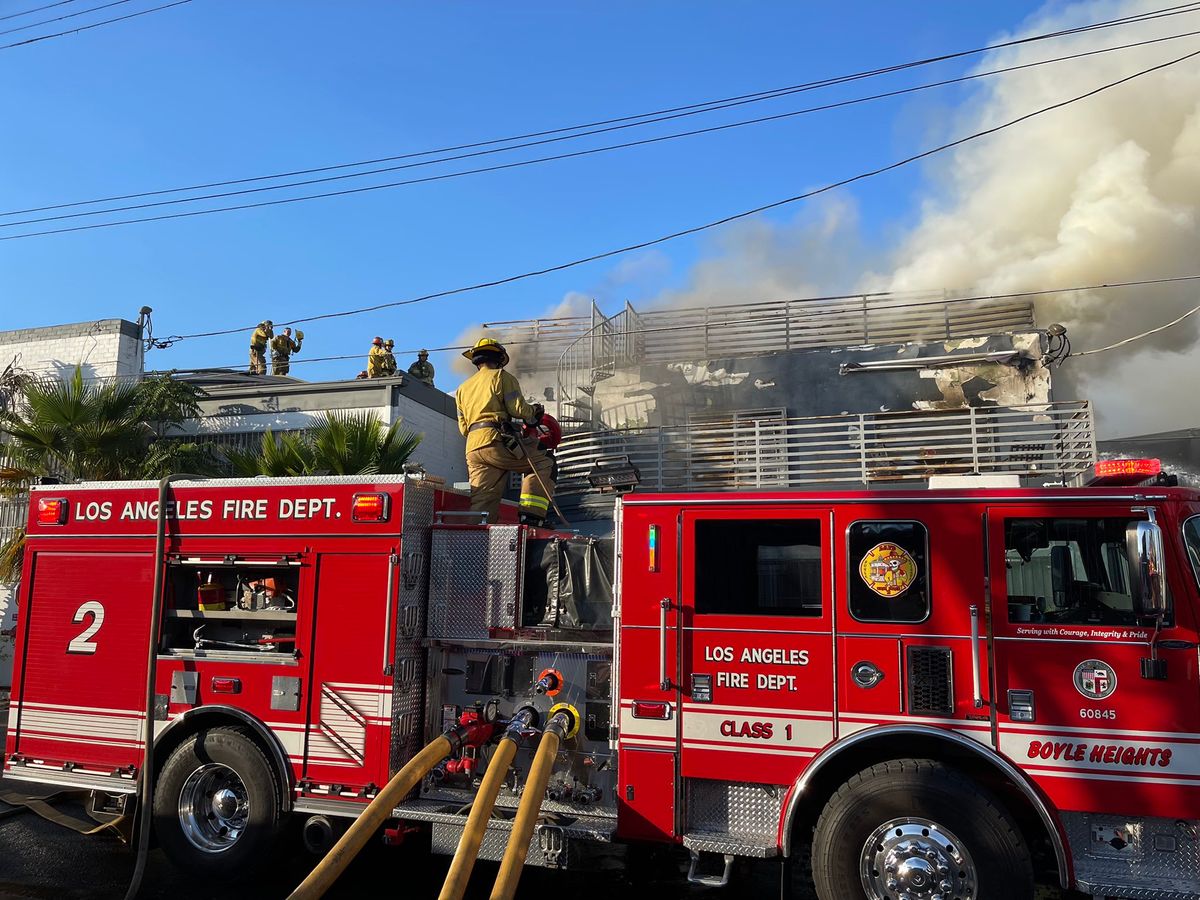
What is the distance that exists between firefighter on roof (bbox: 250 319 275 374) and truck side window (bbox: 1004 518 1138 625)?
1808cm

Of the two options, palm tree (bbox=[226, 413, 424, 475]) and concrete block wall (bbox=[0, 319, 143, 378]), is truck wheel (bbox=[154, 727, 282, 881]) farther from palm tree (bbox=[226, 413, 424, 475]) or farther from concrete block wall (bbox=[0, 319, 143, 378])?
concrete block wall (bbox=[0, 319, 143, 378])

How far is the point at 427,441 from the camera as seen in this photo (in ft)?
54.8

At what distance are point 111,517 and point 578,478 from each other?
10.6 meters

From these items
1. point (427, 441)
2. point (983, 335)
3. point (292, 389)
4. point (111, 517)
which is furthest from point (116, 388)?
point (983, 335)

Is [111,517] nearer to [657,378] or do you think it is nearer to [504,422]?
[504,422]

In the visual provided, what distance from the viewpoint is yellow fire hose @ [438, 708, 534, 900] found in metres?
4.02

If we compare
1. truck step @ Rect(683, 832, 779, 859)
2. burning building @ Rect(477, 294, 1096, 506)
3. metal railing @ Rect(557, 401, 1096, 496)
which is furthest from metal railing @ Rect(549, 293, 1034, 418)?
truck step @ Rect(683, 832, 779, 859)

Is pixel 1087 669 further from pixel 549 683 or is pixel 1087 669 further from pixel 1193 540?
pixel 549 683

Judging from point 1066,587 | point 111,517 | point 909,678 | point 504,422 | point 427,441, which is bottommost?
point 909,678

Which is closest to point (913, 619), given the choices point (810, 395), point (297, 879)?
point (297, 879)

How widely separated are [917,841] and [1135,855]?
40.3 inches

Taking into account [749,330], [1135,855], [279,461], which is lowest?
[1135,855]

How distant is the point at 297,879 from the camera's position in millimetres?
6070

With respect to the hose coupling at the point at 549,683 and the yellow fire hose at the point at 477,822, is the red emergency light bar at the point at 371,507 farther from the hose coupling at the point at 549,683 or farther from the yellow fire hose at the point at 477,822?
the yellow fire hose at the point at 477,822
